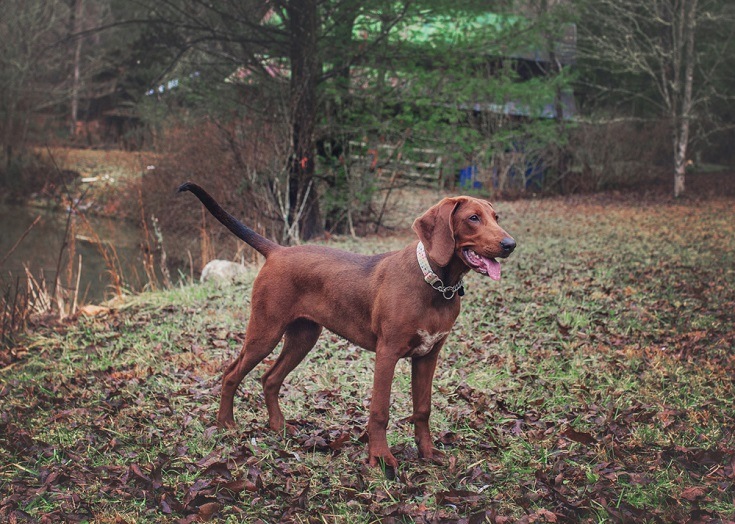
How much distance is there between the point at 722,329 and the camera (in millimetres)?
7613

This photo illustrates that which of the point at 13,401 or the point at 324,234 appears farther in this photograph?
the point at 324,234

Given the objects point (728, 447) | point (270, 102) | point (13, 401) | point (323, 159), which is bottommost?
point (13, 401)

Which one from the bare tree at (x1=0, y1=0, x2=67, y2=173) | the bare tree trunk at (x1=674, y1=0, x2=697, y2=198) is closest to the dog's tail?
the bare tree trunk at (x1=674, y1=0, x2=697, y2=198)

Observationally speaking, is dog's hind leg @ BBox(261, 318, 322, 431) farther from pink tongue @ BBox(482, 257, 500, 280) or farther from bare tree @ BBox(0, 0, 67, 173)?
bare tree @ BBox(0, 0, 67, 173)

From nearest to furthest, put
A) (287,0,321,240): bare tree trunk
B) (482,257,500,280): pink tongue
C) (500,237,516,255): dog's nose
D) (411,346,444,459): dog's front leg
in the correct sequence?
1. (500,237,516,255): dog's nose
2. (482,257,500,280): pink tongue
3. (411,346,444,459): dog's front leg
4. (287,0,321,240): bare tree trunk

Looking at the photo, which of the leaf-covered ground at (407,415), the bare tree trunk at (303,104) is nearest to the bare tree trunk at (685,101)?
the bare tree trunk at (303,104)

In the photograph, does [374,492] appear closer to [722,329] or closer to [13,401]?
[13,401]

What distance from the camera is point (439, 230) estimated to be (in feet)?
13.3

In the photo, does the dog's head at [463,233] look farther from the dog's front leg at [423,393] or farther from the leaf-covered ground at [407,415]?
the leaf-covered ground at [407,415]

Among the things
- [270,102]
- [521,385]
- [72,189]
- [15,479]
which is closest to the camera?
[15,479]

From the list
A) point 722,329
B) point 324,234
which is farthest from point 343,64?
point 722,329

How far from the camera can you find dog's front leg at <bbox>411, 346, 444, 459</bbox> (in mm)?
4383

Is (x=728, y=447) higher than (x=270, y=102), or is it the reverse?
(x=270, y=102)

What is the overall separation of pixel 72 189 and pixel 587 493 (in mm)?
21092
